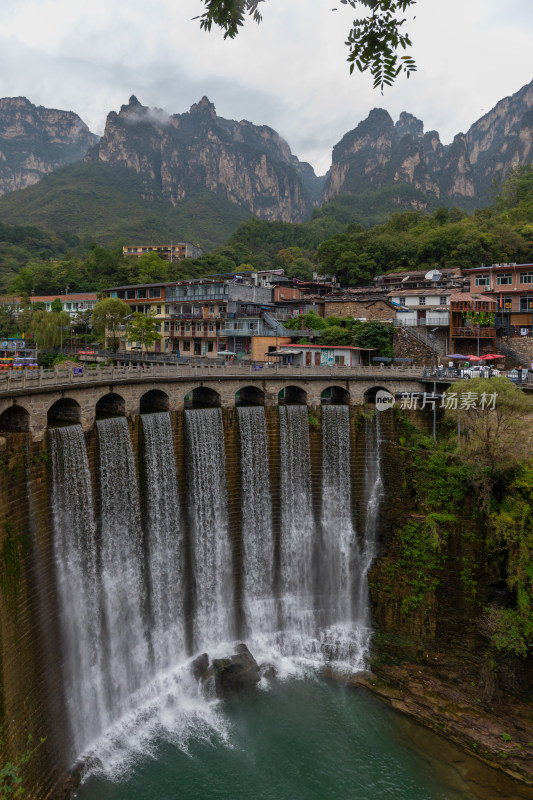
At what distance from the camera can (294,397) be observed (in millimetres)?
42188

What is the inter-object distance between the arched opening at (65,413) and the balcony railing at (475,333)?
37469 mm

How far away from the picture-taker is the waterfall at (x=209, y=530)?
107 feet

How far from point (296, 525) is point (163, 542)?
10624 mm

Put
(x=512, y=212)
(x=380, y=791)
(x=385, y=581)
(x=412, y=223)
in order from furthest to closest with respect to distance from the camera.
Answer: (x=412, y=223) < (x=512, y=212) < (x=385, y=581) < (x=380, y=791)

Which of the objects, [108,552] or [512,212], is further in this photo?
[512,212]

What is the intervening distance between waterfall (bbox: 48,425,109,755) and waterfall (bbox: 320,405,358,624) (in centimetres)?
1692

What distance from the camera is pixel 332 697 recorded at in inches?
1163

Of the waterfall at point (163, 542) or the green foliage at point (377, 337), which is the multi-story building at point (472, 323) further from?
the waterfall at point (163, 542)

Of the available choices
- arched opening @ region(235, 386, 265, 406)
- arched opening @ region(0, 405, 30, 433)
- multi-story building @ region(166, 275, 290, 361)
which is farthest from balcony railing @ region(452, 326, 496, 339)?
arched opening @ region(0, 405, 30, 433)

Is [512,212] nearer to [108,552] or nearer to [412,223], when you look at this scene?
[412,223]

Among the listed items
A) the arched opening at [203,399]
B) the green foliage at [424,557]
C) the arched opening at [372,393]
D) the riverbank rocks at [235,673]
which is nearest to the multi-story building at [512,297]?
the arched opening at [372,393]

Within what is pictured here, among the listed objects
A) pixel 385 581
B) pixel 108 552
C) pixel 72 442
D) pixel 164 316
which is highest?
pixel 164 316

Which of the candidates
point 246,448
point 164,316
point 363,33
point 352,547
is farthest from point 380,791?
point 164,316

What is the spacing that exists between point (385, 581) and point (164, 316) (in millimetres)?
49363
